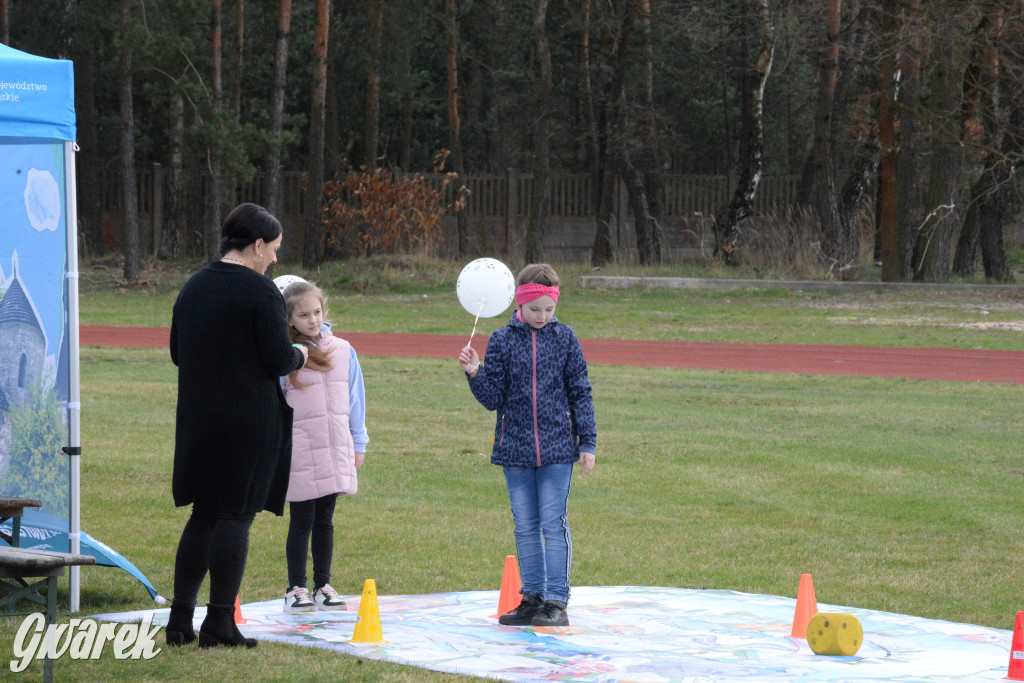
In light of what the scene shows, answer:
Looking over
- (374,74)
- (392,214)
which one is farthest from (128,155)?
(374,74)

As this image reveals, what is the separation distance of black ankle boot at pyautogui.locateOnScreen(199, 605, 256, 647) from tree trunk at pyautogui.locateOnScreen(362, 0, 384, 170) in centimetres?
3364

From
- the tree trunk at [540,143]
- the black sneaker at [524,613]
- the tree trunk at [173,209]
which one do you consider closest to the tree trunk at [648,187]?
the tree trunk at [540,143]

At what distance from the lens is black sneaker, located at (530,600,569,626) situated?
19.8 ft

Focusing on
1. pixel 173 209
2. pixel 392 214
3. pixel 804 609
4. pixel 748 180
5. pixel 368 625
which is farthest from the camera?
pixel 173 209

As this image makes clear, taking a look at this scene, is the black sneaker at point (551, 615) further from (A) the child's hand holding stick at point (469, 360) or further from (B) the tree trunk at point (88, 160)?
(B) the tree trunk at point (88, 160)

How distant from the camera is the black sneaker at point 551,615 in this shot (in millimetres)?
6023

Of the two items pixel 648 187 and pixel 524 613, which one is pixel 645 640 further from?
pixel 648 187

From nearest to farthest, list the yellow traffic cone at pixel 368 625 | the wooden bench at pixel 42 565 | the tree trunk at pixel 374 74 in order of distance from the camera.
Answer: the wooden bench at pixel 42 565, the yellow traffic cone at pixel 368 625, the tree trunk at pixel 374 74

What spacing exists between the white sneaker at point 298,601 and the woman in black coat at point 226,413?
3.06ft

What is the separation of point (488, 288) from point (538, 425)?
2.55 ft

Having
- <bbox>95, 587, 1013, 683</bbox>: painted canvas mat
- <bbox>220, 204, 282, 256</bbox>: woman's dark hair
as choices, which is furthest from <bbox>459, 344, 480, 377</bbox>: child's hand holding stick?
<bbox>95, 587, 1013, 683</bbox>: painted canvas mat

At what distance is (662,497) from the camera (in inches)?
391

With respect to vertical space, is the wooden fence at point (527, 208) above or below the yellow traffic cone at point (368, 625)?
above

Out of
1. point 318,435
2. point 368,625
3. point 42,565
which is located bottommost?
point 368,625
